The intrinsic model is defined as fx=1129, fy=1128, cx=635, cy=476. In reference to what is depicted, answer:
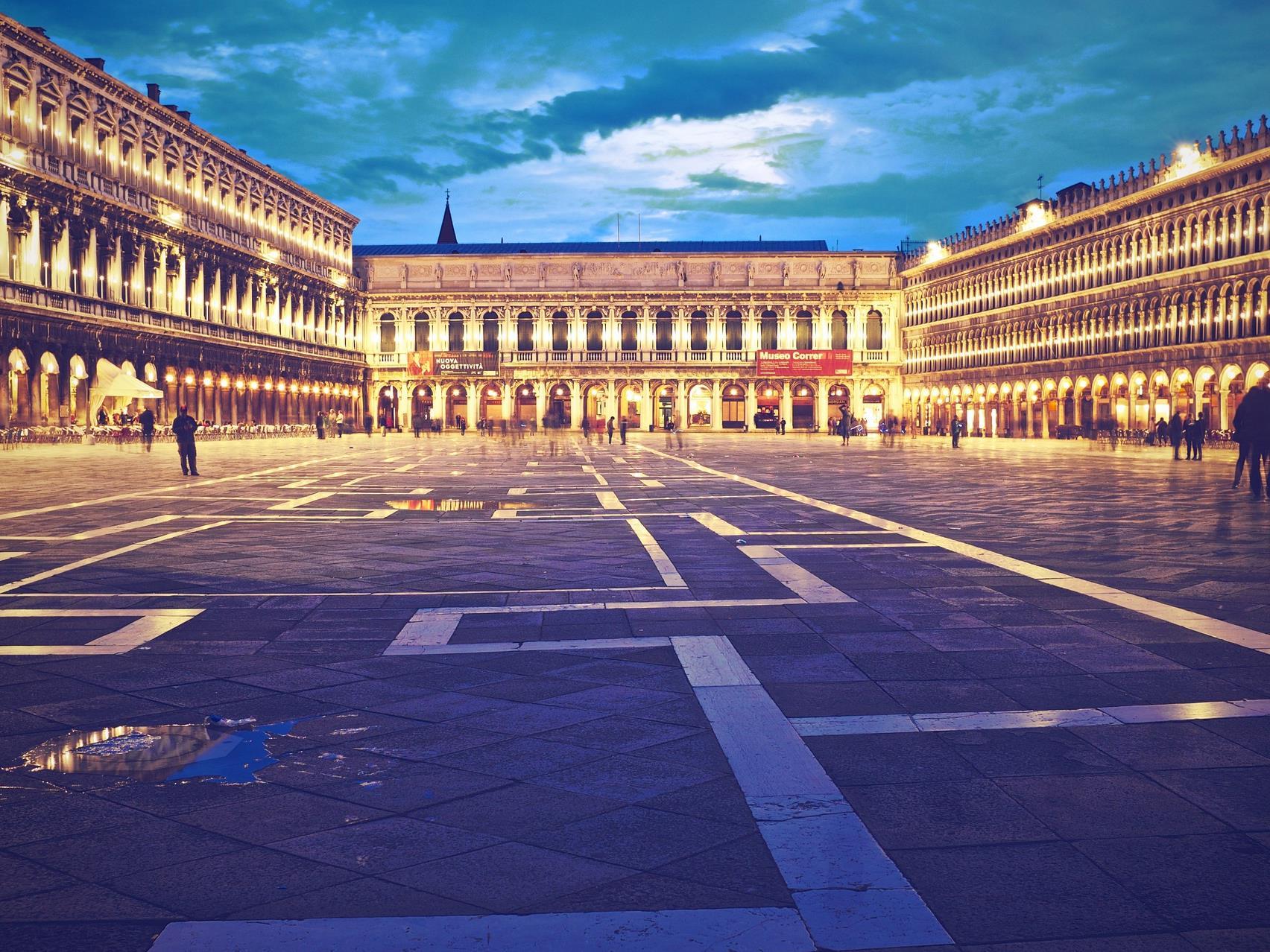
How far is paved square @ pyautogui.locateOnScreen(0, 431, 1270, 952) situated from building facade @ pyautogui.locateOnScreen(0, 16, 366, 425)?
1237 inches

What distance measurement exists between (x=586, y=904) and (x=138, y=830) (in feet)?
5.05

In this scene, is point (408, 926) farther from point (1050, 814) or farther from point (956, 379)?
point (956, 379)

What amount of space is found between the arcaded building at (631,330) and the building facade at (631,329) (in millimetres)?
96

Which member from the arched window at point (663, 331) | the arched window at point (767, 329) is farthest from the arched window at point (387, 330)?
the arched window at point (767, 329)

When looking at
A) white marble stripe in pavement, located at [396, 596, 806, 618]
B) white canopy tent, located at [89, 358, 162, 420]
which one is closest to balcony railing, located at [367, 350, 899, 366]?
white canopy tent, located at [89, 358, 162, 420]

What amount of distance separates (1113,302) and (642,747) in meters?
55.8

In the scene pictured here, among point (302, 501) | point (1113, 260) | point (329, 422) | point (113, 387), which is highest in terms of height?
point (1113, 260)

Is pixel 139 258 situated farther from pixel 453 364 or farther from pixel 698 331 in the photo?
pixel 698 331

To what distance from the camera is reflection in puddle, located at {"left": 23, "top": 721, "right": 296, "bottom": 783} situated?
4164 millimetres

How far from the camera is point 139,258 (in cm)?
4575

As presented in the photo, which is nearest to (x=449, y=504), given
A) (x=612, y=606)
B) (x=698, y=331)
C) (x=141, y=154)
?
(x=612, y=606)

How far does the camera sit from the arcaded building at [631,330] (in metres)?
83.6

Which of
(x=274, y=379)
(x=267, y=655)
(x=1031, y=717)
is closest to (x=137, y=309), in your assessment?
(x=274, y=379)

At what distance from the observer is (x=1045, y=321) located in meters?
61.3
